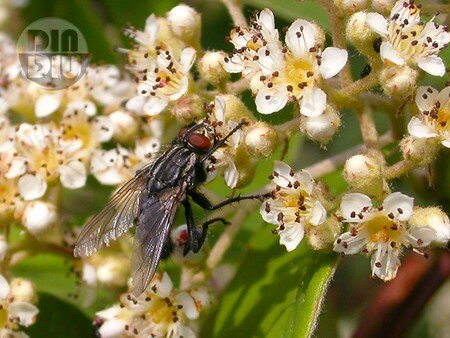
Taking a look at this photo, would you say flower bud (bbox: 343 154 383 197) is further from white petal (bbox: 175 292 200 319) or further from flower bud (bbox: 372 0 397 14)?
white petal (bbox: 175 292 200 319)

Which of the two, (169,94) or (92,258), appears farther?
(92,258)

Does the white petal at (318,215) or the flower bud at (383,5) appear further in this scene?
the flower bud at (383,5)

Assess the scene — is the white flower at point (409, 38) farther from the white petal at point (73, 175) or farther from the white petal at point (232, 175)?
the white petal at point (73, 175)

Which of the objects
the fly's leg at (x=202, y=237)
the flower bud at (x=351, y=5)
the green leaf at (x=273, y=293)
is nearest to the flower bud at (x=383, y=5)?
the flower bud at (x=351, y=5)

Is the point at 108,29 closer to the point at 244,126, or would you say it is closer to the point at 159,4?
the point at 159,4

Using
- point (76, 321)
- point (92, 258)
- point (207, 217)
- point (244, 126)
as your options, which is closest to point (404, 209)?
point (244, 126)
